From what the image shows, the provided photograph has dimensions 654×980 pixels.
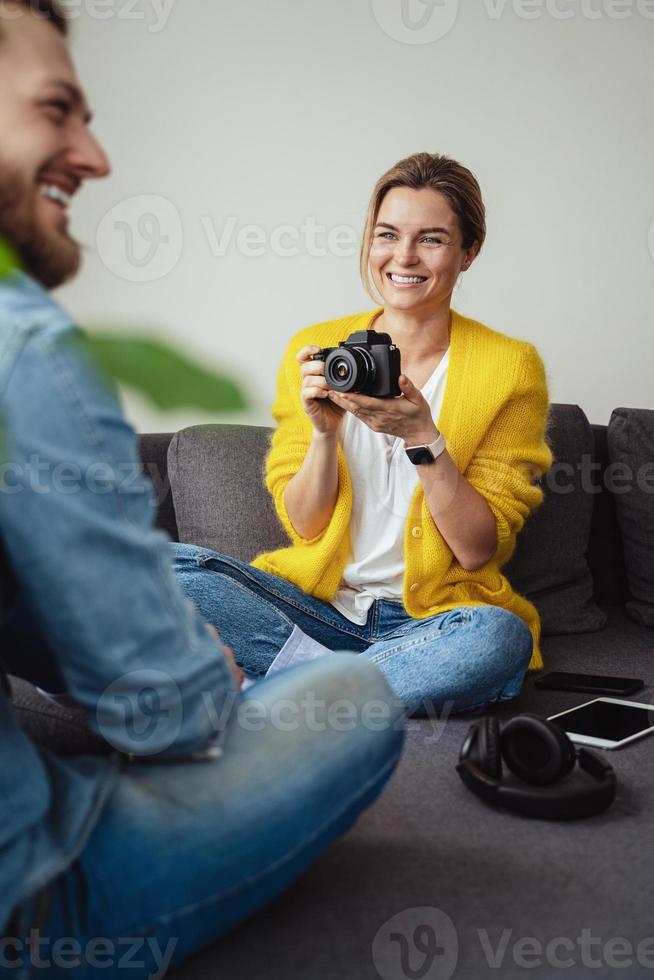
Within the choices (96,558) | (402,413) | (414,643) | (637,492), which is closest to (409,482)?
(402,413)

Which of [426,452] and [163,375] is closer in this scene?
[163,375]

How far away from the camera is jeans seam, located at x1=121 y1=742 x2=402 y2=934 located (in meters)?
0.77

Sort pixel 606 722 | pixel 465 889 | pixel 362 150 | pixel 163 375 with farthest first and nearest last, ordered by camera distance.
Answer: pixel 362 150 < pixel 606 722 < pixel 465 889 < pixel 163 375

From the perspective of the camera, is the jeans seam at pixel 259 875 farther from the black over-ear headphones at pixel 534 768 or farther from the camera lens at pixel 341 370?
the camera lens at pixel 341 370

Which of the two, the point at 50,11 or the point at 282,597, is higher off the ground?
the point at 50,11

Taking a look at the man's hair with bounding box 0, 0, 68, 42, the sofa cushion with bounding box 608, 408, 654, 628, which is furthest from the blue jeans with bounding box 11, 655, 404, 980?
the sofa cushion with bounding box 608, 408, 654, 628

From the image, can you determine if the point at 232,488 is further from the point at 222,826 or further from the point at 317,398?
the point at 222,826

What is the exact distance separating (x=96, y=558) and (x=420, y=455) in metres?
1.03

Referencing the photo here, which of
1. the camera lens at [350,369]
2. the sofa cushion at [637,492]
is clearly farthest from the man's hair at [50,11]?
the sofa cushion at [637,492]

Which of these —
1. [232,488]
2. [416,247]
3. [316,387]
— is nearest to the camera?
[316,387]

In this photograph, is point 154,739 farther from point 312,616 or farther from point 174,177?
point 174,177

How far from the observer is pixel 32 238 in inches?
25.0

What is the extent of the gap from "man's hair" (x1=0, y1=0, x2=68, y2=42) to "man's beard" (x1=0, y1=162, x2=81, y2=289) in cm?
12

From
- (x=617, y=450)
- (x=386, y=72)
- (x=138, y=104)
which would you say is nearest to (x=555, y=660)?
(x=617, y=450)
